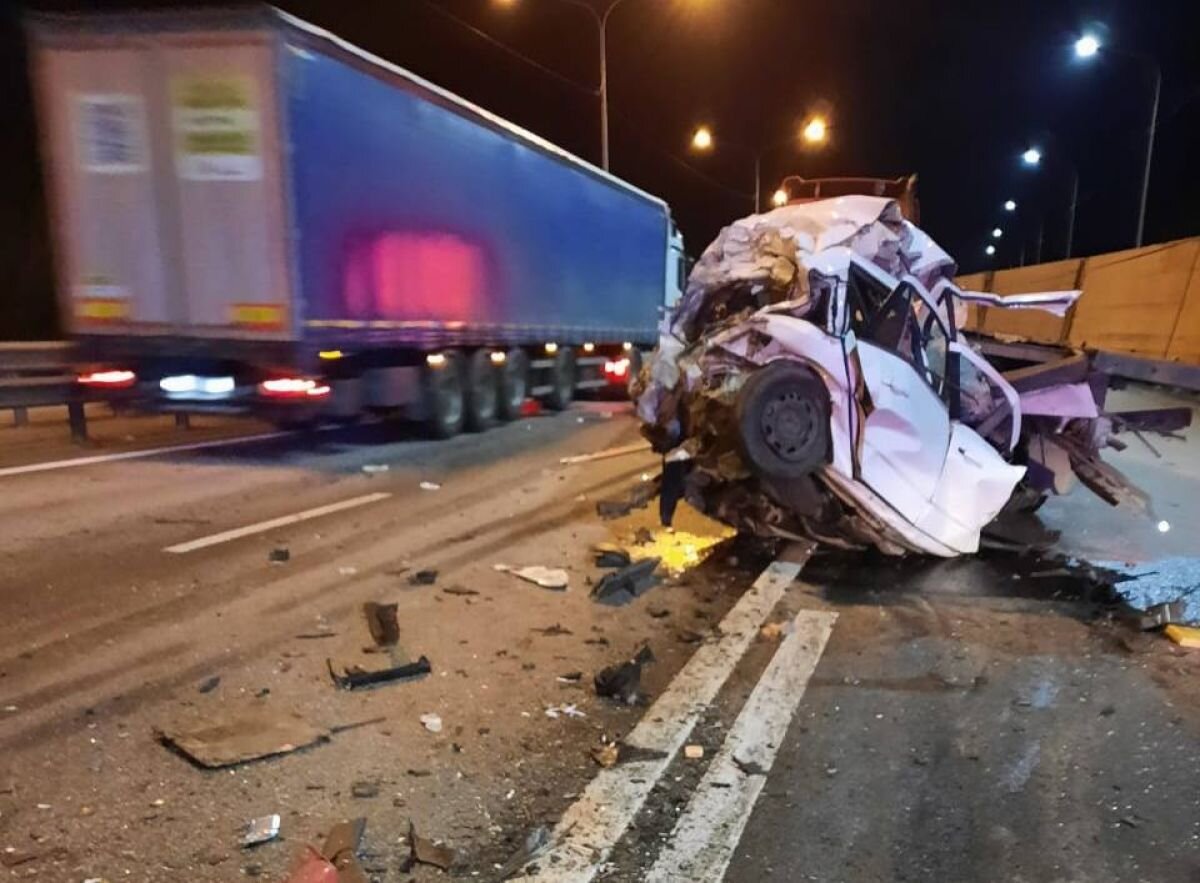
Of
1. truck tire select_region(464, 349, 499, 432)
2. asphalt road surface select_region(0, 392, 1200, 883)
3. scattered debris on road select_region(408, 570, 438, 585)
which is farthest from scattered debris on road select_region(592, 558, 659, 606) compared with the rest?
truck tire select_region(464, 349, 499, 432)

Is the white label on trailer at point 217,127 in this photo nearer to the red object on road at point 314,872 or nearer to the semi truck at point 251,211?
the semi truck at point 251,211

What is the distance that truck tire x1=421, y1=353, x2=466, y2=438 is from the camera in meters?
12.2

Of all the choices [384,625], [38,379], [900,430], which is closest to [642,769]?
[384,625]

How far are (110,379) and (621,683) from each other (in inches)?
324

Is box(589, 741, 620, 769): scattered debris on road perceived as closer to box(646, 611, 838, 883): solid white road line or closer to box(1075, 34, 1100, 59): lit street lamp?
box(646, 611, 838, 883): solid white road line

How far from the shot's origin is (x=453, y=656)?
15.2 feet

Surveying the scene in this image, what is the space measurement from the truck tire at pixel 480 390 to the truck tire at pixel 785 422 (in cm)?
770

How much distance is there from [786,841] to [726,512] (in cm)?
375

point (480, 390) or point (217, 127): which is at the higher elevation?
point (217, 127)

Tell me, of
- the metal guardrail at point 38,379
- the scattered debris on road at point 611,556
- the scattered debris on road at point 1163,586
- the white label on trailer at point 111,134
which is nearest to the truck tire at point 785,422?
the scattered debris on road at point 611,556

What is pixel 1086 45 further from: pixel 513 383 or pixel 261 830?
pixel 261 830

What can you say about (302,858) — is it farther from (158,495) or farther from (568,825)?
(158,495)

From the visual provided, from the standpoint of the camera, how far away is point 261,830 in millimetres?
3035

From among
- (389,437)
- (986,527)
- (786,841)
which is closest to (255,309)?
(389,437)
